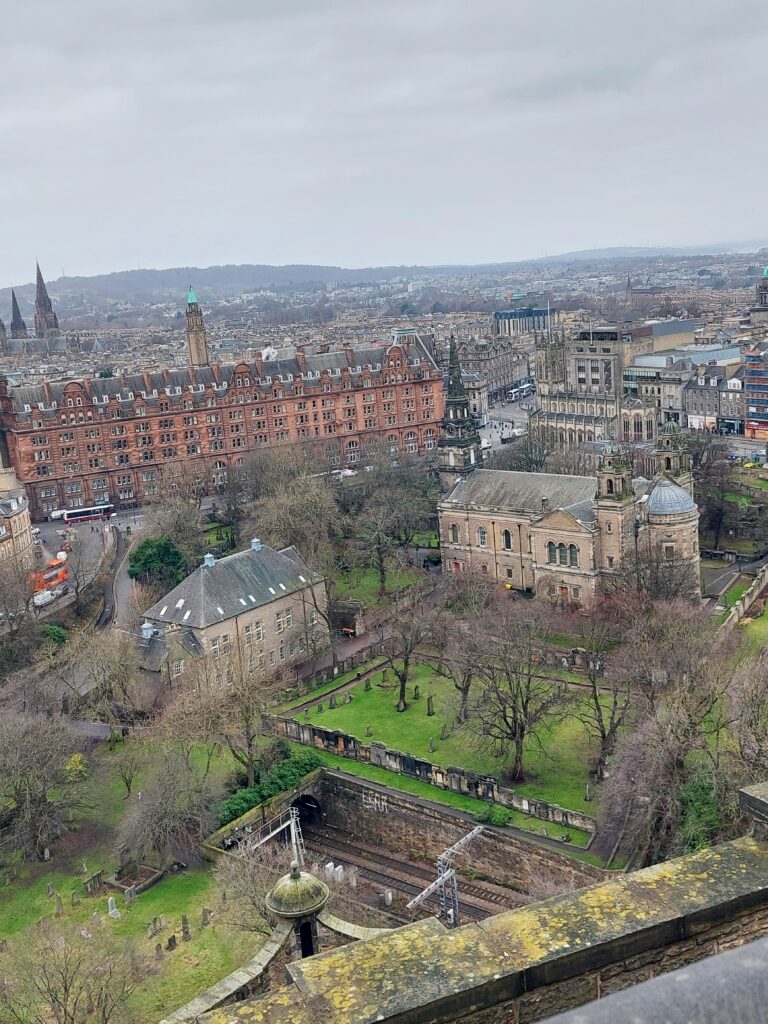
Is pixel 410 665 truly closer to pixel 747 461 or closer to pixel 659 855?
pixel 659 855

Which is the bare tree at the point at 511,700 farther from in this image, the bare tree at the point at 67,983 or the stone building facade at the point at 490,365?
the stone building facade at the point at 490,365

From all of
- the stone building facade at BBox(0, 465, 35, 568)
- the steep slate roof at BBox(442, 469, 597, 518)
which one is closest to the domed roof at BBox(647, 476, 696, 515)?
the steep slate roof at BBox(442, 469, 597, 518)

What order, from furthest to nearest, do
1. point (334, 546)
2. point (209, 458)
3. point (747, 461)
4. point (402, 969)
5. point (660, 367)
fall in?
point (660, 367)
point (209, 458)
point (747, 461)
point (334, 546)
point (402, 969)

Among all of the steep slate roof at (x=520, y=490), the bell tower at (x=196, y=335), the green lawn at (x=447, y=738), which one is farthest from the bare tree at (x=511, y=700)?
the bell tower at (x=196, y=335)

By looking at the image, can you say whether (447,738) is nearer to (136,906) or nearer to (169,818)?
(169,818)

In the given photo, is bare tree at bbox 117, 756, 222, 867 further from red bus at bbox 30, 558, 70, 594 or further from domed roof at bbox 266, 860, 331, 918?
red bus at bbox 30, 558, 70, 594

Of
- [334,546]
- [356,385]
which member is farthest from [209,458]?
[334,546]
